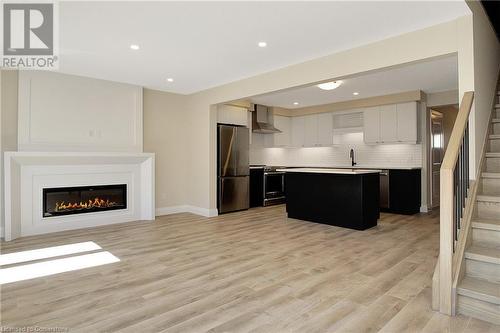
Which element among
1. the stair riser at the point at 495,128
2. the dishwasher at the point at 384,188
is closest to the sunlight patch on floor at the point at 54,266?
the stair riser at the point at 495,128

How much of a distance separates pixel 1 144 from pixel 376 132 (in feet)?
23.4

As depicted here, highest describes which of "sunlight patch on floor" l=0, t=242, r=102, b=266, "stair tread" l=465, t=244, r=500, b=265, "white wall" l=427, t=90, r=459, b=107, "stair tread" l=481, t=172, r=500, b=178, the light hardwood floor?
"white wall" l=427, t=90, r=459, b=107

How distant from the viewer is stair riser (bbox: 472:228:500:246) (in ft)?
8.06

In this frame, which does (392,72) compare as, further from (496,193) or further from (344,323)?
(344,323)

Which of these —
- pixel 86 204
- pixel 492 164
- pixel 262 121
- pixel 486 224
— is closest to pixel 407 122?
pixel 262 121

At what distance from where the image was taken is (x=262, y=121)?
302 inches

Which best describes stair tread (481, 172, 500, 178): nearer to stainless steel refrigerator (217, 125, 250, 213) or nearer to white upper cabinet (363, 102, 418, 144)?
white upper cabinet (363, 102, 418, 144)

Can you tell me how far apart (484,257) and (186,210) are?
18.0ft

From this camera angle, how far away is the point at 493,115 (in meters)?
3.57

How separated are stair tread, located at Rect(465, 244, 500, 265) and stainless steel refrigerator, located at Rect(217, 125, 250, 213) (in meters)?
4.63

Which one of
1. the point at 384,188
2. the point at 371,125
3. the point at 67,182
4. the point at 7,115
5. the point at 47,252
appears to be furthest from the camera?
the point at 371,125

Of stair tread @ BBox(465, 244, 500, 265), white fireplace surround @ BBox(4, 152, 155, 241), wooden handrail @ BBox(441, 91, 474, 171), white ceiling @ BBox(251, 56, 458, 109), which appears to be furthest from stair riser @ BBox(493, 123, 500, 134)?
white fireplace surround @ BBox(4, 152, 155, 241)

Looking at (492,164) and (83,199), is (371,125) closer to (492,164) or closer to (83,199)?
(492,164)

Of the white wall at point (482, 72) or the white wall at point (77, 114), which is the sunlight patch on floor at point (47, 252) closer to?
the white wall at point (77, 114)
